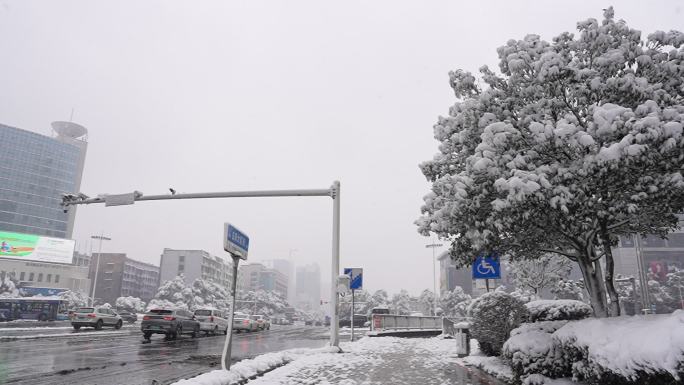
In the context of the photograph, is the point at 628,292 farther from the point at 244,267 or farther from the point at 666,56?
the point at 244,267

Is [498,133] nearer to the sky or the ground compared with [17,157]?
nearer to the ground

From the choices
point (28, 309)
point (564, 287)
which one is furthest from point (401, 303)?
point (28, 309)

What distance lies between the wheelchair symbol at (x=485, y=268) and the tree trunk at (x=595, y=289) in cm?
443

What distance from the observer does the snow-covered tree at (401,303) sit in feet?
280

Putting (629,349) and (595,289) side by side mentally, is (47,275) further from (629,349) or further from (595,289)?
(629,349)

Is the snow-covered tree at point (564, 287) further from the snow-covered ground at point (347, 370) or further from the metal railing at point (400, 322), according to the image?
the snow-covered ground at point (347, 370)

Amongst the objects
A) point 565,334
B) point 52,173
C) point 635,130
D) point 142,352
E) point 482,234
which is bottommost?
point 142,352

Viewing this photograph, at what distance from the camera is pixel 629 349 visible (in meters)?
5.65

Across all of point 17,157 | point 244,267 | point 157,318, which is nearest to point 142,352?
point 157,318

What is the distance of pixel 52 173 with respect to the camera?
136625 mm

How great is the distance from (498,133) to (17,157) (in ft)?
509

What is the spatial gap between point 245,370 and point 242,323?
2598cm

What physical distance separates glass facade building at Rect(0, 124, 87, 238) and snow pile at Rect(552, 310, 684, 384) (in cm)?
15299

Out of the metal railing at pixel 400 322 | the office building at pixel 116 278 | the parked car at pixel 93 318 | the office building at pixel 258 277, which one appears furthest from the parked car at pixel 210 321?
the office building at pixel 258 277
